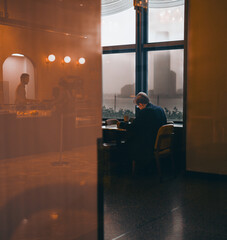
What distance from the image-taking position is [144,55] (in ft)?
21.0

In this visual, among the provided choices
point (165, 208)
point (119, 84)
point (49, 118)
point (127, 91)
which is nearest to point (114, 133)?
point (127, 91)

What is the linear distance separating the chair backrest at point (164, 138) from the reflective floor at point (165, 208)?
48 cm

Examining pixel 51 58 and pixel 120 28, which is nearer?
pixel 51 58

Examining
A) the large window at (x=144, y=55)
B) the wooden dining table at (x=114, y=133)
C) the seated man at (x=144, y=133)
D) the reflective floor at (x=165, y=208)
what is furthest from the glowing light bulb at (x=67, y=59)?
the large window at (x=144, y=55)

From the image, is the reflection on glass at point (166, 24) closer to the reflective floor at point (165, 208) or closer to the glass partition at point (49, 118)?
the reflective floor at point (165, 208)

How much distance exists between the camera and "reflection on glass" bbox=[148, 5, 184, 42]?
232 inches

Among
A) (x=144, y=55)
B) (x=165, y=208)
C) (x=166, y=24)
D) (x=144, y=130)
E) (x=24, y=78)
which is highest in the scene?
(x=166, y=24)

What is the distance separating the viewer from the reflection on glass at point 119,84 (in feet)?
21.6

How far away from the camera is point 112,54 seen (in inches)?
265

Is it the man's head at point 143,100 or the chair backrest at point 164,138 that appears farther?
the man's head at point 143,100

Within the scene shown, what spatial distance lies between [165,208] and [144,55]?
3.63m

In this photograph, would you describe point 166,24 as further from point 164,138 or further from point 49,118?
point 49,118

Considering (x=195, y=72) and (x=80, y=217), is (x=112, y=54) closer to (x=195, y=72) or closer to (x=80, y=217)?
(x=195, y=72)

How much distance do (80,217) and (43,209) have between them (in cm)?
23
